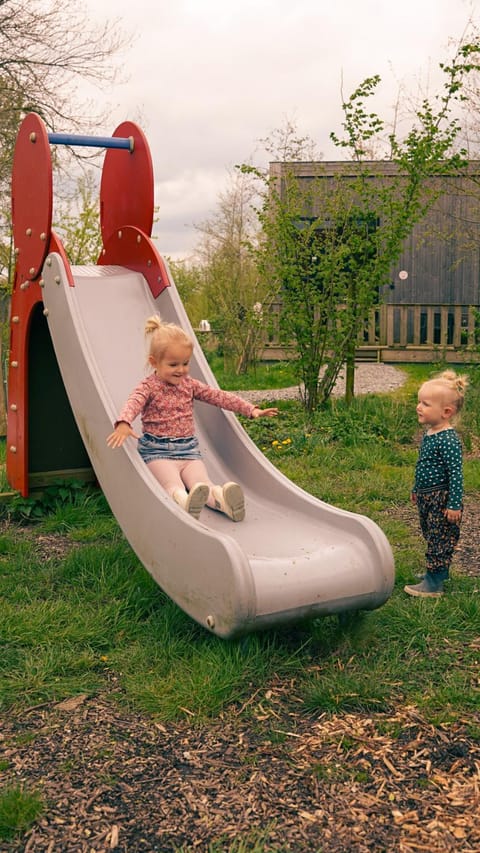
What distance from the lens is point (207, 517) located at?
3729 mm

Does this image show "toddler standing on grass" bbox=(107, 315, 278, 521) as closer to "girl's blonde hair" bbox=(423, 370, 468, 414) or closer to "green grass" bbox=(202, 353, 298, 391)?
"girl's blonde hair" bbox=(423, 370, 468, 414)

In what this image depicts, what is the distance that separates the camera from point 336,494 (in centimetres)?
546

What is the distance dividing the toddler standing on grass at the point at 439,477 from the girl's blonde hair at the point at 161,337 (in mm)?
1130

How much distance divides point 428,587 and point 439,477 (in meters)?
0.50

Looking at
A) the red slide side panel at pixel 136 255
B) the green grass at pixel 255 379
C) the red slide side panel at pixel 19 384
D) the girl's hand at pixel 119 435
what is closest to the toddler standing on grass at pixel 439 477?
the girl's hand at pixel 119 435

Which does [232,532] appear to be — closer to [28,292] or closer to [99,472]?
[99,472]

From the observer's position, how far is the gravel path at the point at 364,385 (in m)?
10.7

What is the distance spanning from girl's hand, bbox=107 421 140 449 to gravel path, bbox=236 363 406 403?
642cm

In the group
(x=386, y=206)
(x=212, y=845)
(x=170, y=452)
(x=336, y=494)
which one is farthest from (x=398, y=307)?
(x=212, y=845)

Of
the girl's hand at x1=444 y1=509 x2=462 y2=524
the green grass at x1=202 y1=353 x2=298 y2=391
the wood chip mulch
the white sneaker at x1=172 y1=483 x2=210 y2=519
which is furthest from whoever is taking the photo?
the green grass at x1=202 y1=353 x2=298 y2=391

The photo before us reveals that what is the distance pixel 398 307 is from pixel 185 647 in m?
13.7

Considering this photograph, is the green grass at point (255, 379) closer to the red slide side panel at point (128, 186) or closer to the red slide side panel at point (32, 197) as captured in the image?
the red slide side panel at point (128, 186)

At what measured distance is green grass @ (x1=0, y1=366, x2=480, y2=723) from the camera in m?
2.78

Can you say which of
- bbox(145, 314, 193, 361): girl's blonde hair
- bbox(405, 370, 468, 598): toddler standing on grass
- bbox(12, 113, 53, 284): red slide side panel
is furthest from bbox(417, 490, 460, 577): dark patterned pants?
bbox(12, 113, 53, 284): red slide side panel
